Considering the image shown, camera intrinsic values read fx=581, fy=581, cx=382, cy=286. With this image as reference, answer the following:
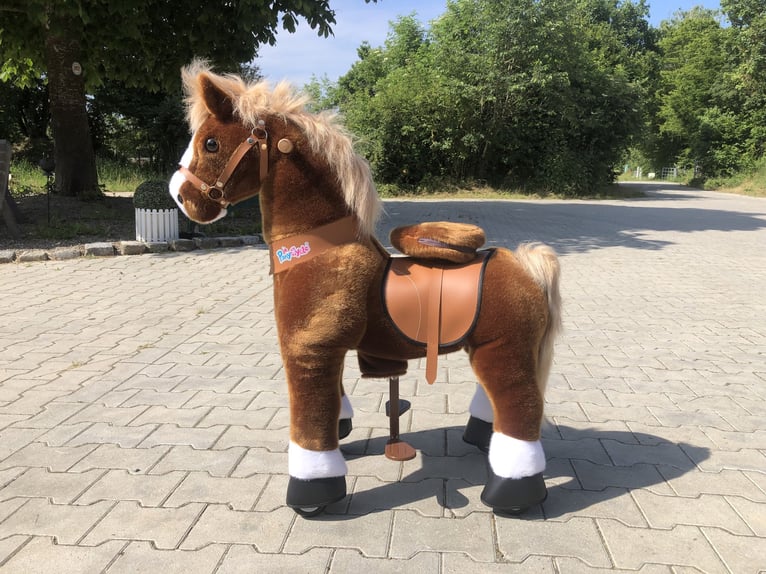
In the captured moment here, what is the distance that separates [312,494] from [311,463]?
0.45ft

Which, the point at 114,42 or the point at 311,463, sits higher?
the point at 114,42

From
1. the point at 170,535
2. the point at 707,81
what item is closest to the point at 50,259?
the point at 170,535

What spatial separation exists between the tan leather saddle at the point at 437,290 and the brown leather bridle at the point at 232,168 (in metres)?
0.73

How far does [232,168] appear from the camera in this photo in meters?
2.43

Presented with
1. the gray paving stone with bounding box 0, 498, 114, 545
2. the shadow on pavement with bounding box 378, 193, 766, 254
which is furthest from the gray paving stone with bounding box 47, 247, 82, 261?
the gray paving stone with bounding box 0, 498, 114, 545

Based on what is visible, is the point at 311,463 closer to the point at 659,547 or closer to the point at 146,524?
the point at 146,524

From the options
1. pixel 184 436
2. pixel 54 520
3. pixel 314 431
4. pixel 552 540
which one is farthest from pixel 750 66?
pixel 54 520

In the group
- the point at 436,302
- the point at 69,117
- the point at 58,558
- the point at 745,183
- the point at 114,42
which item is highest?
the point at 114,42

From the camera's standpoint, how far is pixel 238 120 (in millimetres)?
2443

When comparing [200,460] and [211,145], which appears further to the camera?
[200,460]

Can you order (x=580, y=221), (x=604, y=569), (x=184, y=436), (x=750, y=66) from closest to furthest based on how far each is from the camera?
(x=604, y=569)
(x=184, y=436)
(x=580, y=221)
(x=750, y=66)

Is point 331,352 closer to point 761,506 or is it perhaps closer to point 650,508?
point 650,508

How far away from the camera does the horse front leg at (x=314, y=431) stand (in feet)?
8.20

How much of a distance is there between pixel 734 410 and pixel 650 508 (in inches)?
61.6
